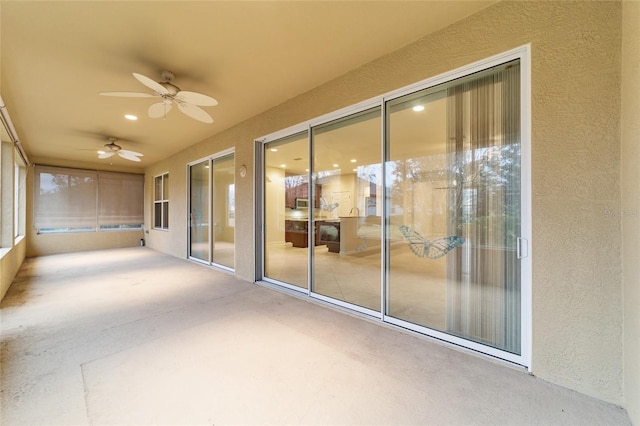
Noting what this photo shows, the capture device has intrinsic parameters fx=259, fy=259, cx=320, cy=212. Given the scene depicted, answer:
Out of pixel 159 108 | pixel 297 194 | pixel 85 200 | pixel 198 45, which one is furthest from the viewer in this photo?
pixel 85 200

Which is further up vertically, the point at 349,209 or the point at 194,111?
the point at 194,111

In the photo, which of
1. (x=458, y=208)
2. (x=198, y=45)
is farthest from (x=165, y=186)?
(x=458, y=208)

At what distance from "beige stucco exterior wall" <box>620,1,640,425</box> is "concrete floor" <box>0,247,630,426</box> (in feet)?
0.99

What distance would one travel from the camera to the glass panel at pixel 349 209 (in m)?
3.03

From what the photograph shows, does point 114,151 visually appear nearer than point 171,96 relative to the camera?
No

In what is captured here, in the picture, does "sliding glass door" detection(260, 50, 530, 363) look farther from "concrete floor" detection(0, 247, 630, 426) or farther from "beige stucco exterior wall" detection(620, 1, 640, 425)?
"beige stucco exterior wall" detection(620, 1, 640, 425)

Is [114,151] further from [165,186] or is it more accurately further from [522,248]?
[522,248]

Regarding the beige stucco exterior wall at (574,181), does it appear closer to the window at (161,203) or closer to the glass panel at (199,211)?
Result: the glass panel at (199,211)

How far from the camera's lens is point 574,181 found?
174 cm

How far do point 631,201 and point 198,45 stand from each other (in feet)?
11.5

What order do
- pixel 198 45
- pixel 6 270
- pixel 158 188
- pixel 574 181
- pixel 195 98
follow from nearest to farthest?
1. pixel 574 181
2. pixel 198 45
3. pixel 195 98
4. pixel 6 270
5. pixel 158 188

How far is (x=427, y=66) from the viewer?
2.43 metres

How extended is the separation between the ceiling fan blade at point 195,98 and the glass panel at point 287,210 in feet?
4.51

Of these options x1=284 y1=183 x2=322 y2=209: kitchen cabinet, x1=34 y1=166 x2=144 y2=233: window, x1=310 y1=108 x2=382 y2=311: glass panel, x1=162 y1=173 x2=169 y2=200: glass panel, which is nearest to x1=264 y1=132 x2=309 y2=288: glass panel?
x1=284 y1=183 x2=322 y2=209: kitchen cabinet
